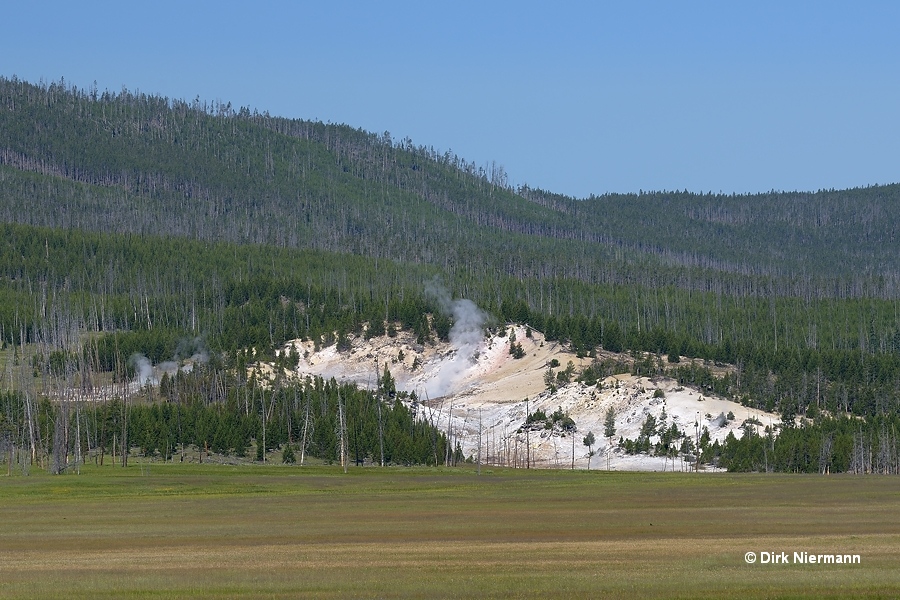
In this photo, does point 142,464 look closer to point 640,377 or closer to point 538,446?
point 538,446

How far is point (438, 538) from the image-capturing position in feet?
218

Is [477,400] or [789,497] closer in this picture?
[789,497]

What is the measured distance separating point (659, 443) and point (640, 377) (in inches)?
876

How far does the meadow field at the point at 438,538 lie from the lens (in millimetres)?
50000

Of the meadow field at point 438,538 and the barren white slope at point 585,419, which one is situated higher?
the barren white slope at point 585,419

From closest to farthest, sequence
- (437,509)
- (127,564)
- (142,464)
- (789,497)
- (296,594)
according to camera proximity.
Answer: (296,594) < (127,564) < (437,509) < (789,497) < (142,464)

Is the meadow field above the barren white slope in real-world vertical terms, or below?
below

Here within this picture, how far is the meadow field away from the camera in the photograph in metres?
50.0

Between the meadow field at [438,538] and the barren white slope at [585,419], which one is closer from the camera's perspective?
the meadow field at [438,538]

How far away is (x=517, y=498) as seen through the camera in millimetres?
94375

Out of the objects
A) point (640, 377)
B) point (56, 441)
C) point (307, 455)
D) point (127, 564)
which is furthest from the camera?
point (640, 377)

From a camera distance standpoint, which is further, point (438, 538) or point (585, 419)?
point (585, 419)

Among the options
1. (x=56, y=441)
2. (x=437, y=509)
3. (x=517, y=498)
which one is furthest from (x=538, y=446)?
(x=437, y=509)

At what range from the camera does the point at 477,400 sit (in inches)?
7785
